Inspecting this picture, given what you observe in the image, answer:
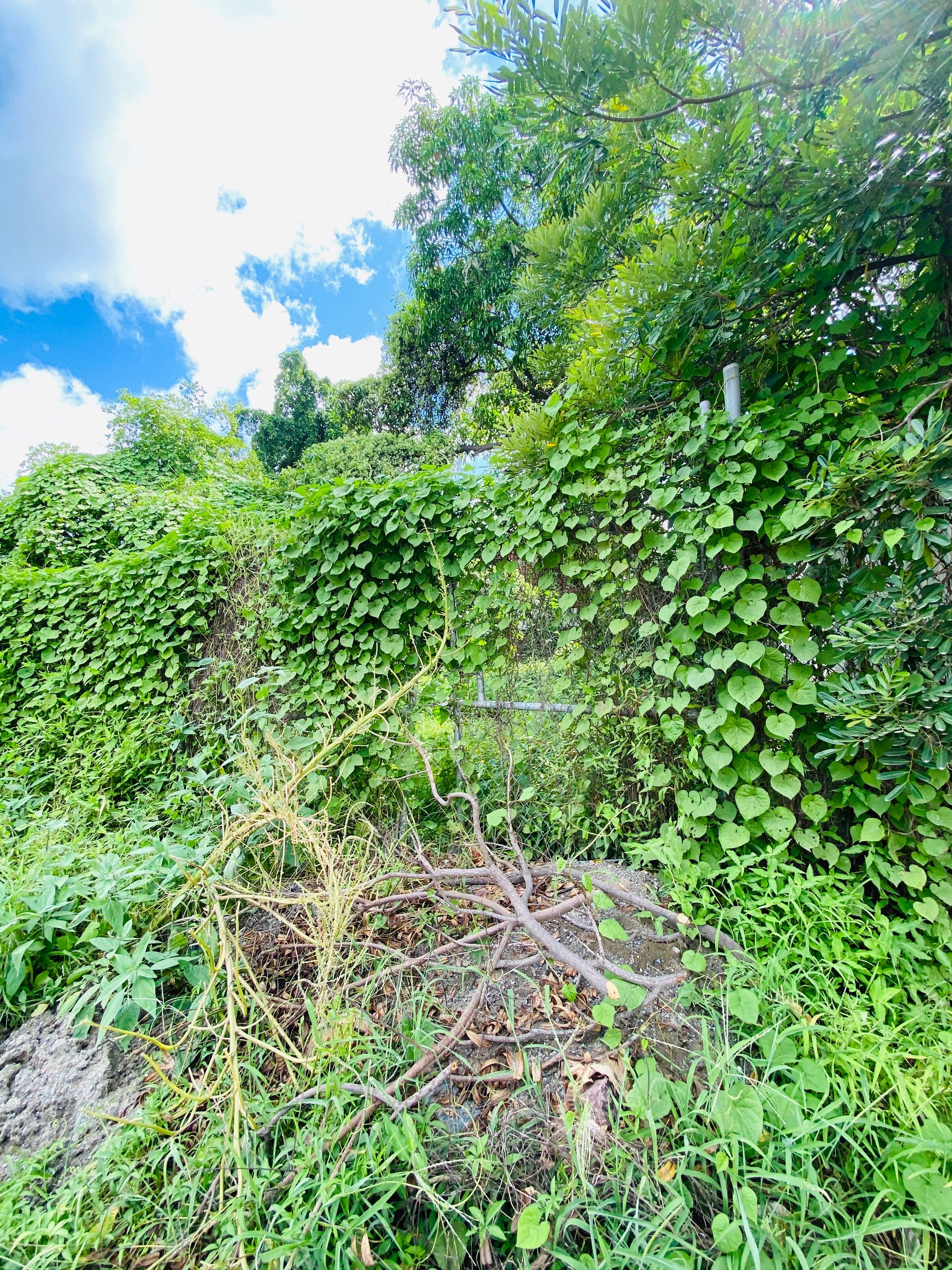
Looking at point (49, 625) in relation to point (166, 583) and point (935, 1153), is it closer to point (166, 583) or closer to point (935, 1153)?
point (166, 583)

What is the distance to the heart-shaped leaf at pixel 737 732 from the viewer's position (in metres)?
1.55

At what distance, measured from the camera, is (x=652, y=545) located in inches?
70.2

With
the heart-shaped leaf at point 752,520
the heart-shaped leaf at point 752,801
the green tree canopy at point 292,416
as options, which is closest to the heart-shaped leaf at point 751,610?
the heart-shaped leaf at point 752,520

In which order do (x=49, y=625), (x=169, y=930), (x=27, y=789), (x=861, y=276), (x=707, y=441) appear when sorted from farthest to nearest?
(x=49, y=625) < (x=27, y=789) < (x=169, y=930) < (x=707, y=441) < (x=861, y=276)

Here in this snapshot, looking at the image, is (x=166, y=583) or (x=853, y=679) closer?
(x=853, y=679)

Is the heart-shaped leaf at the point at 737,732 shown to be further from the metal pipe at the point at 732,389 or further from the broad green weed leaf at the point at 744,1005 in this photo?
the metal pipe at the point at 732,389

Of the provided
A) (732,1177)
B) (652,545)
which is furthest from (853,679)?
(732,1177)

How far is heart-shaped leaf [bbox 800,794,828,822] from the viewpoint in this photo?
146 cm

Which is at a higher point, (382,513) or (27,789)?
(382,513)

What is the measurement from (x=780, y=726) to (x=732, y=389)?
1114 mm

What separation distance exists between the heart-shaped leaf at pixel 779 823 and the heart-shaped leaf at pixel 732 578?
27.9 inches

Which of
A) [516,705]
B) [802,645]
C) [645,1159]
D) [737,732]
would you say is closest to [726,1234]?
[645,1159]

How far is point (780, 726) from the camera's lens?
58.7 inches

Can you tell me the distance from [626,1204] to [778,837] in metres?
0.97
